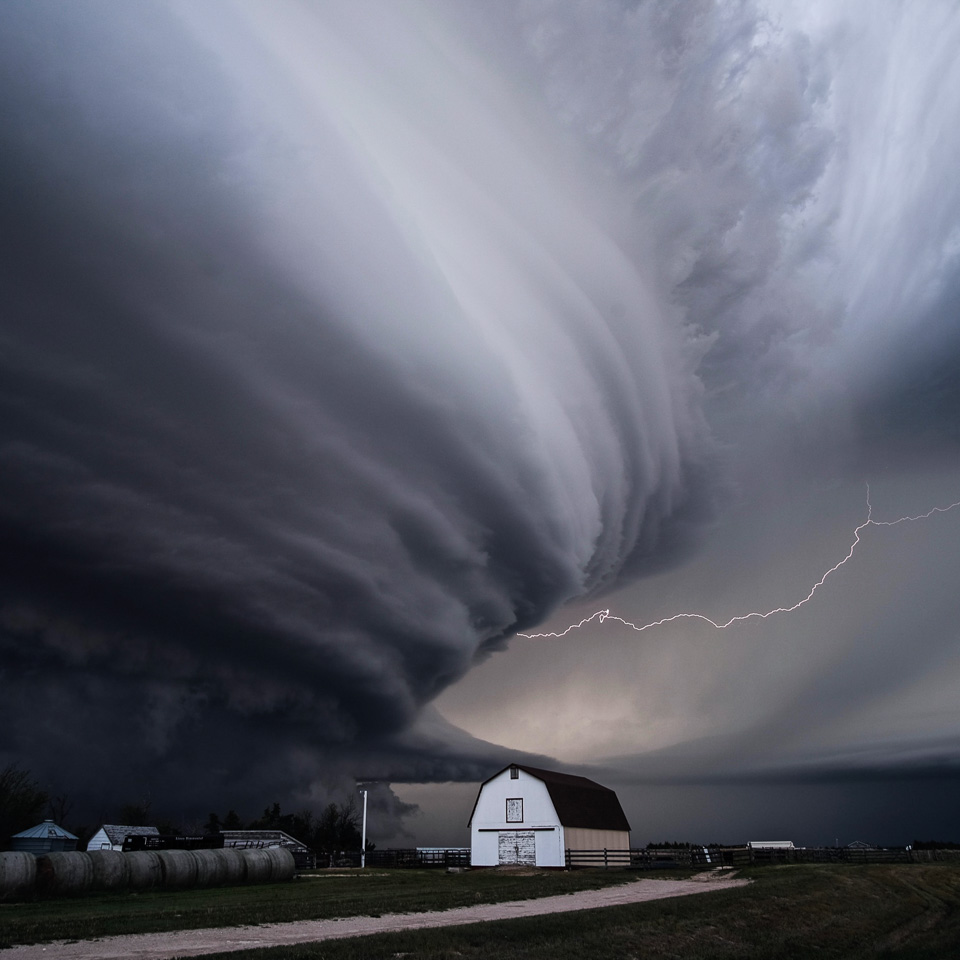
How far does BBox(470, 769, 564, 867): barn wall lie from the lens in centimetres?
5634

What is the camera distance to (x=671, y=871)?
47688mm

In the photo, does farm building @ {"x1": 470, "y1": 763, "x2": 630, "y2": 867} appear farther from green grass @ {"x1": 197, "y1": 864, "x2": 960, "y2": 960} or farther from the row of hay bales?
green grass @ {"x1": 197, "y1": 864, "x2": 960, "y2": 960}

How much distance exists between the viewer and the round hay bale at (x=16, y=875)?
3291cm

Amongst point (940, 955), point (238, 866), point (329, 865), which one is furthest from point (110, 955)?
point (329, 865)

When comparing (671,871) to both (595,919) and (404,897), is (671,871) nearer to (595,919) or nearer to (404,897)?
(404,897)

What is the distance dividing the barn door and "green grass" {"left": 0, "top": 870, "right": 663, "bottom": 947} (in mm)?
18549

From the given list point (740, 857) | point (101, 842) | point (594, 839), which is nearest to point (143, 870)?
point (594, 839)

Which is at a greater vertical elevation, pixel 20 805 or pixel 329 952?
pixel 20 805

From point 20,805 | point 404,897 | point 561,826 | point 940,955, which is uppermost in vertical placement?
point 20,805

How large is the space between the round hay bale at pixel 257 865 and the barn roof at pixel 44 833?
37.7m

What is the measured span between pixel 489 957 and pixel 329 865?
57753mm

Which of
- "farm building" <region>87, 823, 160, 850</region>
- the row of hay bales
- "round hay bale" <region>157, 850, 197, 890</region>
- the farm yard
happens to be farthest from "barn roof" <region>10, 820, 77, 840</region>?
the farm yard

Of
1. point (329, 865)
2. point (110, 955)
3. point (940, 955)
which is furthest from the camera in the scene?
point (329, 865)

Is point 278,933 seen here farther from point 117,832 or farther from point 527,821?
point 117,832
